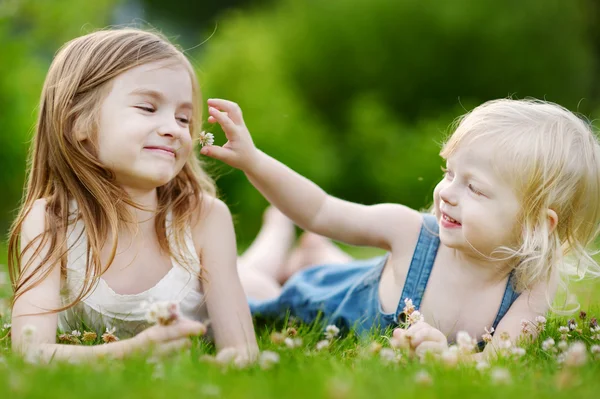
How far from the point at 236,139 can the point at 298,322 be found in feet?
3.71

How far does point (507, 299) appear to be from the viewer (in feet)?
9.85

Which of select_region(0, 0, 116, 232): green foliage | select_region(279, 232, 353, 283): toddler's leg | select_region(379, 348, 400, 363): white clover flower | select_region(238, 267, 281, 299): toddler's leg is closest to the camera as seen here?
select_region(379, 348, 400, 363): white clover flower

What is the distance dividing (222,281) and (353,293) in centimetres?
87

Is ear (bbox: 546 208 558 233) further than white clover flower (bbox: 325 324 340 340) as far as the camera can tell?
No

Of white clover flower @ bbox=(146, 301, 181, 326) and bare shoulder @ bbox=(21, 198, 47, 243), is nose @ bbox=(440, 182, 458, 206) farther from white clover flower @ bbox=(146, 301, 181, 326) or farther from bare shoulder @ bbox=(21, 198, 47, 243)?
bare shoulder @ bbox=(21, 198, 47, 243)

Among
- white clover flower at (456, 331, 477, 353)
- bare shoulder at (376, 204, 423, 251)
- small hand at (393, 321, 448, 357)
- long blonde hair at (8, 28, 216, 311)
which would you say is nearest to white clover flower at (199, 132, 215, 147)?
long blonde hair at (8, 28, 216, 311)

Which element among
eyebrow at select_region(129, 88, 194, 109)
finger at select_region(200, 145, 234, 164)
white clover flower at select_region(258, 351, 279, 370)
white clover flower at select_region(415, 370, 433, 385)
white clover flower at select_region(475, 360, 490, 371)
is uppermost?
eyebrow at select_region(129, 88, 194, 109)

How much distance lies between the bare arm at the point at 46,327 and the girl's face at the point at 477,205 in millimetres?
1180

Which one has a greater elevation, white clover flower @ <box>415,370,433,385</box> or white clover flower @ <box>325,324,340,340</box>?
white clover flower @ <box>415,370,433,385</box>

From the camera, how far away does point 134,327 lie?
2.98 m

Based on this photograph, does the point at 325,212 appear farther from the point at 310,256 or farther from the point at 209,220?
the point at 310,256

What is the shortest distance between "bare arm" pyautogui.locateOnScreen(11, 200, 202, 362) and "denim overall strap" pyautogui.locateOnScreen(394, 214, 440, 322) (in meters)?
1.19

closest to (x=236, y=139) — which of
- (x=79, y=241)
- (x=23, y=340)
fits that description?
(x=79, y=241)

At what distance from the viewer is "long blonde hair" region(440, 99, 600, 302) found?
111 inches
